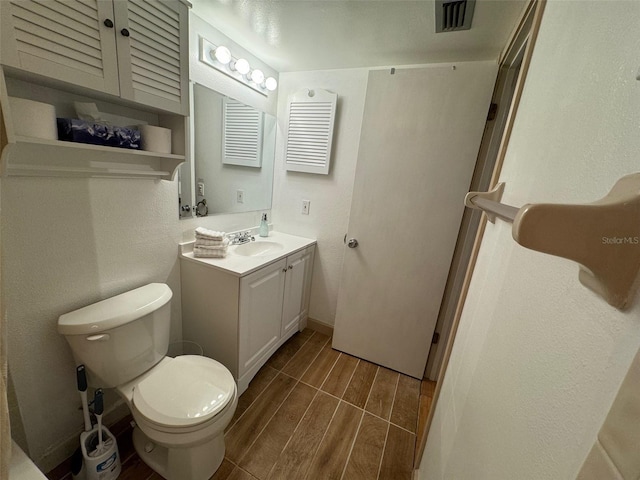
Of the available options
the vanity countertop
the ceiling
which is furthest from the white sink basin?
the ceiling

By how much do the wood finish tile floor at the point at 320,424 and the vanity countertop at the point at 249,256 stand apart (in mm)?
872

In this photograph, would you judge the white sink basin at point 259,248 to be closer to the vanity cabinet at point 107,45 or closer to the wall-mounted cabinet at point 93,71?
the wall-mounted cabinet at point 93,71

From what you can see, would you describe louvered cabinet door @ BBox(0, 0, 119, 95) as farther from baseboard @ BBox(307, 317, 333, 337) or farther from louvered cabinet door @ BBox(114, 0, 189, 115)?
baseboard @ BBox(307, 317, 333, 337)

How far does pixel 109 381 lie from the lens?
3.65ft

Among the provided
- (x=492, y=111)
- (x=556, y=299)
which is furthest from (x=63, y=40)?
(x=492, y=111)

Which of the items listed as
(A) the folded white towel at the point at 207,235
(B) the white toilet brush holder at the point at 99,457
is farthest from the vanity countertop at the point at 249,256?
(B) the white toilet brush holder at the point at 99,457

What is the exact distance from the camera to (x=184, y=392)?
113 centimetres

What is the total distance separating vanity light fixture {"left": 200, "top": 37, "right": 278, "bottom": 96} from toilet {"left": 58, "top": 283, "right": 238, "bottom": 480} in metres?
1.42

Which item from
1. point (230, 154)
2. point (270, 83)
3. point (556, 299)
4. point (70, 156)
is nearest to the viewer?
point (556, 299)

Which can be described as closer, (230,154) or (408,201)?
(408,201)

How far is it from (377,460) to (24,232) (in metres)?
1.91

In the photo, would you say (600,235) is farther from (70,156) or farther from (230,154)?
(230,154)

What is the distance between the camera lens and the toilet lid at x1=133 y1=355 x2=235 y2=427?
1.02 meters

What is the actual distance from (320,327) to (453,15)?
234 centimetres
